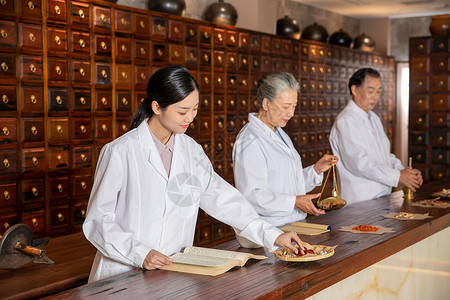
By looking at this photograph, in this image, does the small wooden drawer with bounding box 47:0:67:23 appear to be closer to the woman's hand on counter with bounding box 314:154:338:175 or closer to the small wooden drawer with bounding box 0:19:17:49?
the small wooden drawer with bounding box 0:19:17:49

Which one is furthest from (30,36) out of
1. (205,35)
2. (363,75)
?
(363,75)

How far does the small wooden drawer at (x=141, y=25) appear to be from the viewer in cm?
520

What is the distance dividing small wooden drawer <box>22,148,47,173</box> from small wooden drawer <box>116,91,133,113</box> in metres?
0.87

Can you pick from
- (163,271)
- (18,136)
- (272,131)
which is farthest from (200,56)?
(163,271)

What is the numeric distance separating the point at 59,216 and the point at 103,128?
2.66 ft

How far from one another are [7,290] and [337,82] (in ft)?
22.6

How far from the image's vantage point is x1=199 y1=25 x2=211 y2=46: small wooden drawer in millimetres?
5938

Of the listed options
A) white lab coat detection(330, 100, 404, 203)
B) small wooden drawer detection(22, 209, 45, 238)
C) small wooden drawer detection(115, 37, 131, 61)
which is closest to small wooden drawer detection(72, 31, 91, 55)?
small wooden drawer detection(115, 37, 131, 61)

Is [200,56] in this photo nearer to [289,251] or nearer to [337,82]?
[337,82]

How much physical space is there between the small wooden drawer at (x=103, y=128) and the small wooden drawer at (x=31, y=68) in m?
0.66

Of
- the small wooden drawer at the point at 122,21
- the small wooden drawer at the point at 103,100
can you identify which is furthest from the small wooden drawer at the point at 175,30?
the small wooden drawer at the point at 103,100

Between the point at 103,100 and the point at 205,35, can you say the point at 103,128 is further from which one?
the point at 205,35

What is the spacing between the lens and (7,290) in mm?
2494

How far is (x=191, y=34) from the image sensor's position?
19.1 feet
